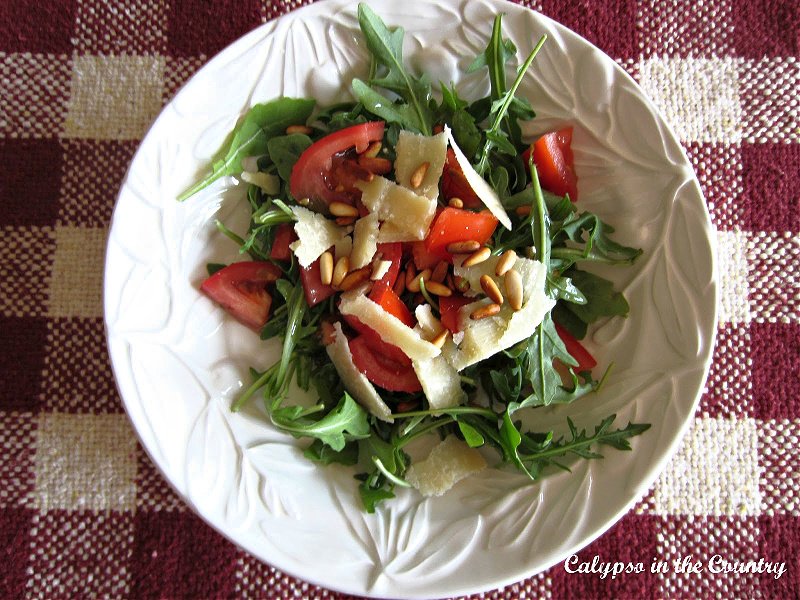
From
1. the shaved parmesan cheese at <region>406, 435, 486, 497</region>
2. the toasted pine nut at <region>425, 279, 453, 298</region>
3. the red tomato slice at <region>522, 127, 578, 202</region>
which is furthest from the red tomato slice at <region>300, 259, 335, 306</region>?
the red tomato slice at <region>522, 127, 578, 202</region>

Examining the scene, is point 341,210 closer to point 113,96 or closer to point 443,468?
point 443,468

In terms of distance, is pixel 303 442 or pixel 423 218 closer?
pixel 423 218

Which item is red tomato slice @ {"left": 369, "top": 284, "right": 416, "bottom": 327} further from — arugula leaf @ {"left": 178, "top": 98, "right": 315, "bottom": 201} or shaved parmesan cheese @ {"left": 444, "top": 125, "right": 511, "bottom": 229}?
arugula leaf @ {"left": 178, "top": 98, "right": 315, "bottom": 201}

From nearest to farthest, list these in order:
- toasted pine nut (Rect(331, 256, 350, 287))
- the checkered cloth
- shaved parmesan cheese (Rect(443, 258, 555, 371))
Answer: shaved parmesan cheese (Rect(443, 258, 555, 371)) → toasted pine nut (Rect(331, 256, 350, 287)) → the checkered cloth

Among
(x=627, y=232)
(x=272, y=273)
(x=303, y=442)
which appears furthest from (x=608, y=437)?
(x=272, y=273)

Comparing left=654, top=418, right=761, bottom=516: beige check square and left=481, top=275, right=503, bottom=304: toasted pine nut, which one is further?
left=654, top=418, right=761, bottom=516: beige check square

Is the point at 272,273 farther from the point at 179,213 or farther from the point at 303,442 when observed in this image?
the point at 303,442

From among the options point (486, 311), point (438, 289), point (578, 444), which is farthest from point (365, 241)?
point (578, 444)
